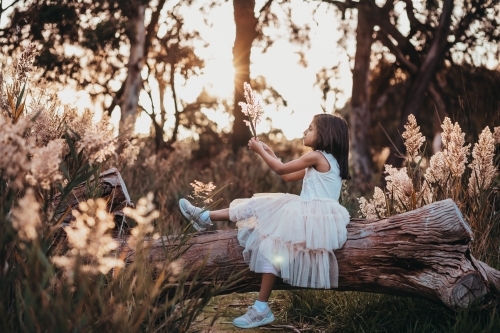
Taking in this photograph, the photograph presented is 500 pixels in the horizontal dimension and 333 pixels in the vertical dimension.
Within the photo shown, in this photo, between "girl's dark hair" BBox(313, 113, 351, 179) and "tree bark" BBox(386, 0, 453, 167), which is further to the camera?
"tree bark" BBox(386, 0, 453, 167)

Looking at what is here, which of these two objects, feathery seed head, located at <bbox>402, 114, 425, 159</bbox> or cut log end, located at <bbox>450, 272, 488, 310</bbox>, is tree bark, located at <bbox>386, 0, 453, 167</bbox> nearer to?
feathery seed head, located at <bbox>402, 114, 425, 159</bbox>

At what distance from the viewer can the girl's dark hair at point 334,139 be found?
14.7 feet

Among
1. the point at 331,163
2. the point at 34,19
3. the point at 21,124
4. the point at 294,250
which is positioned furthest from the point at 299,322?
the point at 34,19

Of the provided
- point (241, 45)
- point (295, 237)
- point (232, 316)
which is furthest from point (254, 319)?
point (241, 45)

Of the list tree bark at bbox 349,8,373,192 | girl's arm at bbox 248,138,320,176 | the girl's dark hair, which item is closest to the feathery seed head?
the girl's dark hair

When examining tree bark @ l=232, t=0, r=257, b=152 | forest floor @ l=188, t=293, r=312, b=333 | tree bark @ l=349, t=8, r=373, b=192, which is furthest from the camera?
tree bark @ l=232, t=0, r=257, b=152

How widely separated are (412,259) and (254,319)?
3.79 ft

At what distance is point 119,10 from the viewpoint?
1283 cm

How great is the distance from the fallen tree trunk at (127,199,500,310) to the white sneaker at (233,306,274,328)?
34cm

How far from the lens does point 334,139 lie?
176 inches

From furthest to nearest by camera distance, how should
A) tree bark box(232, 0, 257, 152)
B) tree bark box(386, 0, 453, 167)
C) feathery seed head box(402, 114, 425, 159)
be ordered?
1. tree bark box(232, 0, 257, 152)
2. tree bark box(386, 0, 453, 167)
3. feathery seed head box(402, 114, 425, 159)

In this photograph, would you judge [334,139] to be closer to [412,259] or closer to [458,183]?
[458,183]

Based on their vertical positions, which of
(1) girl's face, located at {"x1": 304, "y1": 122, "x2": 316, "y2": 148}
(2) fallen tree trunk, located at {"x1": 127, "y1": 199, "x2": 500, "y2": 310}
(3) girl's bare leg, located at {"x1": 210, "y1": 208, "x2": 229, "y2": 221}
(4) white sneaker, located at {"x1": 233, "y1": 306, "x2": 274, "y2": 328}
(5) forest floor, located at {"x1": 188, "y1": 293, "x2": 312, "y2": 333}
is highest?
(1) girl's face, located at {"x1": 304, "y1": 122, "x2": 316, "y2": 148}

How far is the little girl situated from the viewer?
387 cm
